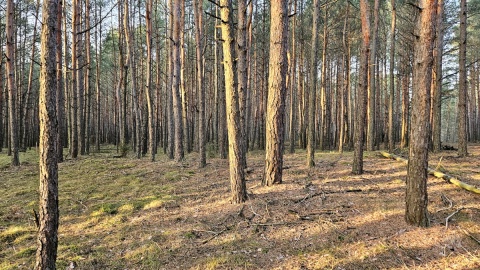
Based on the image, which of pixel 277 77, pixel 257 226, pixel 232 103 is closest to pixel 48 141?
pixel 232 103

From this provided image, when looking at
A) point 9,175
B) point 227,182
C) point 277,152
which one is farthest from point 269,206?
point 9,175

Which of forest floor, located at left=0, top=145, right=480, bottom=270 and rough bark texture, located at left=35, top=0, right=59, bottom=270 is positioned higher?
rough bark texture, located at left=35, top=0, right=59, bottom=270

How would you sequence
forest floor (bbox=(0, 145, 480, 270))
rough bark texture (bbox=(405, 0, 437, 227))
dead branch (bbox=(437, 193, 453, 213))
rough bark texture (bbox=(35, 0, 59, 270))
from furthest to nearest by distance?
dead branch (bbox=(437, 193, 453, 213))
rough bark texture (bbox=(405, 0, 437, 227))
forest floor (bbox=(0, 145, 480, 270))
rough bark texture (bbox=(35, 0, 59, 270))

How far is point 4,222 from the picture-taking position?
5.57 meters

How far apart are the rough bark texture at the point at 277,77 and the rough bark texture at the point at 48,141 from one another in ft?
12.8

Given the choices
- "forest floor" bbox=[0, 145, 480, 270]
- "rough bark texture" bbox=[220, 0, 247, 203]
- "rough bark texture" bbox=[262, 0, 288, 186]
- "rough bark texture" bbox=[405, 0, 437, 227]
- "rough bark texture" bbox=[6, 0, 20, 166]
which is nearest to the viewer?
"forest floor" bbox=[0, 145, 480, 270]

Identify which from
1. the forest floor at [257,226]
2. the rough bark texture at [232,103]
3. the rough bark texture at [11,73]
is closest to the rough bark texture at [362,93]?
the forest floor at [257,226]

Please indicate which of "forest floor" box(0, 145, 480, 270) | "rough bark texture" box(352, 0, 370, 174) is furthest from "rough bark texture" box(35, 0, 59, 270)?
"rough bark texture" box(352, 0, 370, 174)

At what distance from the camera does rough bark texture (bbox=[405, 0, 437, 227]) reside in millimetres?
4234

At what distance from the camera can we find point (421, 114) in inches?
170

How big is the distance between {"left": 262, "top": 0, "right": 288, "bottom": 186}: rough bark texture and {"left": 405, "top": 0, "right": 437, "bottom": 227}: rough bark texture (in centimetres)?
247

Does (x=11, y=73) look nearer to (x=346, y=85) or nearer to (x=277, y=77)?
(x=277, y=77)

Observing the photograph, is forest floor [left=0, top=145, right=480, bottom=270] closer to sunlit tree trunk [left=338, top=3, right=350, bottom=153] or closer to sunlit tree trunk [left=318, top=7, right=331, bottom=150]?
sunlit tree trunk [left=338, top=3, right=350, bottom=153]

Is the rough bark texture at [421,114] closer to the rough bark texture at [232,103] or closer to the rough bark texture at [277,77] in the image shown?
the rough bark texture at [277,77]
